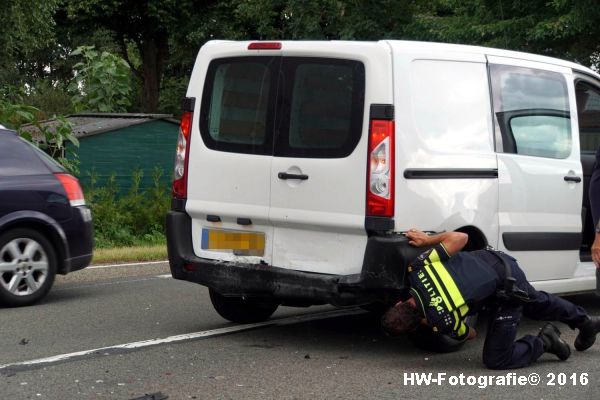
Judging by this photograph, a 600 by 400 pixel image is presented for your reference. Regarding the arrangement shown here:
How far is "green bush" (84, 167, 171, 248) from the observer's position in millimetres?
16031

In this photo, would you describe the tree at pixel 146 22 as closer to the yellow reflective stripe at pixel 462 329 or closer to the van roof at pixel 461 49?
the van roof at pixel 461 49

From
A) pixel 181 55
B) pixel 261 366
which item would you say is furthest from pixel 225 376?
pixel 181 55

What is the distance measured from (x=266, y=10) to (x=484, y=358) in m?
25.7

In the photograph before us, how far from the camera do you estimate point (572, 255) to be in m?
8.05

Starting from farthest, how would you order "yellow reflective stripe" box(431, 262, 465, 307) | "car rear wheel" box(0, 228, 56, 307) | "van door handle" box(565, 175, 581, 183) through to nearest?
"car rear wheel" box(0, 228, 56, 307) → "van door handle" box(565, 175, 581, 183) → "yellow reflective stripe" box(431, 262, 465, 307)

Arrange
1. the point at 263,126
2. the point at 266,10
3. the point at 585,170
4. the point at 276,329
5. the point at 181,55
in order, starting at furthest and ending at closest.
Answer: the point at 181,55, the point at 266,10, the point at 585,170, the point at 276,329, the point at 263,126

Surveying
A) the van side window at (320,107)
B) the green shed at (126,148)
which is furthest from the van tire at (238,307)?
the green shed at (126,148)

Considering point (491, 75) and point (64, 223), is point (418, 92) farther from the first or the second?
point (64, 223)

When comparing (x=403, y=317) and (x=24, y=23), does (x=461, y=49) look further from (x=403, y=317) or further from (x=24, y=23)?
(x=24, y=23)

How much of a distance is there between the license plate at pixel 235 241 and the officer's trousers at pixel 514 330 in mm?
1586

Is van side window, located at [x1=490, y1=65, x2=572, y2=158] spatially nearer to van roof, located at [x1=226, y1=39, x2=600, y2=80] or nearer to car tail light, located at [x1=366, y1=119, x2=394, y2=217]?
van roof, located at [x1=226, y1=39, x2=600, y2=80]

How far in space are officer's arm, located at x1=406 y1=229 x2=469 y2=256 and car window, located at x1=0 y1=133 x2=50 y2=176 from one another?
417 centimetres

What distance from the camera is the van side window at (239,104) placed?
287 inches

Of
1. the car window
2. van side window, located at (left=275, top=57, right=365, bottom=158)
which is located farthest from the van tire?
the car window
